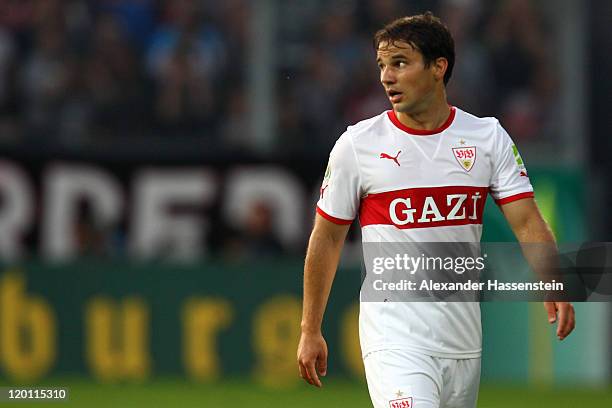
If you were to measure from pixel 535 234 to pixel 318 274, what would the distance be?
0.85m

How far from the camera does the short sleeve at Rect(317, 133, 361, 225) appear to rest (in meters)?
5.19

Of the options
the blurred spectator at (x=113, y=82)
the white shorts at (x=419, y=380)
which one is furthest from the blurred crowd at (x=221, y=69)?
the white shorts at (x=419, y=380)

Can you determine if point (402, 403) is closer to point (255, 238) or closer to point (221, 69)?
point (255, 238)

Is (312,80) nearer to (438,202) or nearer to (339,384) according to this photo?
(339,384)

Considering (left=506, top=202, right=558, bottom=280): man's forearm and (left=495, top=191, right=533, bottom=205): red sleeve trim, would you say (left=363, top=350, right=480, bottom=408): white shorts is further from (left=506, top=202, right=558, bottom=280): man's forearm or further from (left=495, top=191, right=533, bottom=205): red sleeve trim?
(left=495, top=191, right=533, bottom=205): red sleeve trim

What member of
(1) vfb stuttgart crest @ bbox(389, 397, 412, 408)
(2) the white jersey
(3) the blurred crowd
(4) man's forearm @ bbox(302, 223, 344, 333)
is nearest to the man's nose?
(2) the white jersey

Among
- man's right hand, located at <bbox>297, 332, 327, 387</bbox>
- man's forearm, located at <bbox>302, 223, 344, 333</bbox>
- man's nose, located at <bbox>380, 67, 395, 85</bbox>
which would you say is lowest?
man's right hand, located at <bbox>297, 332, 327, 387</bbox>

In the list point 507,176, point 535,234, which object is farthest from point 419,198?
point 535,234

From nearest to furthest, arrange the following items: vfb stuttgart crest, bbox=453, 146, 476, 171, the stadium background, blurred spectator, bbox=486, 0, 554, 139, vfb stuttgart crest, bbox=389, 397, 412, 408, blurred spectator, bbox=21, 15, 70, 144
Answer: vfb stuttgart crest, bbox=389, 397, 412, 408, vfb stuttgart crest, bbox=453, 146, 476, 171, the stadium background, blurred spectator, bbox=21, 15, 70, 144, blurred spectator, bbox=486, 0, 554, 139

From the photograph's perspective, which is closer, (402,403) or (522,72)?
(402,403)

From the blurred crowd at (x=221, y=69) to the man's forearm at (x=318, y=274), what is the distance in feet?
23.8

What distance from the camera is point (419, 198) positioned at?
17.0 ft

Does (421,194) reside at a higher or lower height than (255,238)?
higher

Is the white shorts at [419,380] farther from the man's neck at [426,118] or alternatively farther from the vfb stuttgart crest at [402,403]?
the man's neck at [426,118]
